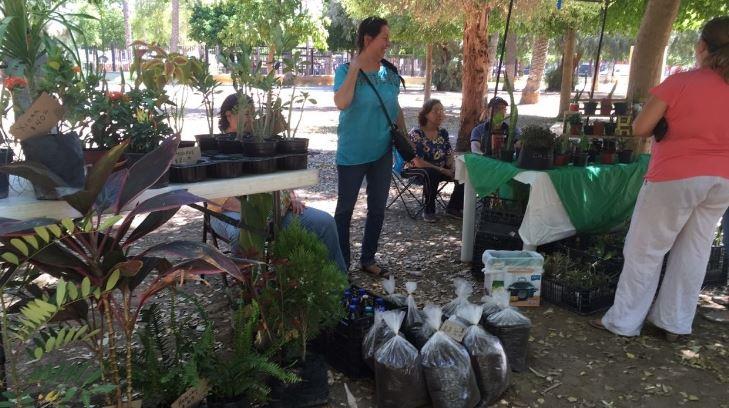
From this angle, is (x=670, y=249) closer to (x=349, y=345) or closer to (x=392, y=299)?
(x=392, y=299)

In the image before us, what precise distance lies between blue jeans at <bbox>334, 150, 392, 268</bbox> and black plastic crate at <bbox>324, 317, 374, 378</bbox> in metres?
1.18

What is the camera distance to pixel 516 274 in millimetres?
3641

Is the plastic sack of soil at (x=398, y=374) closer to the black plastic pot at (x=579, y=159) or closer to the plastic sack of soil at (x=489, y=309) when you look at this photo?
the plastic sack of soil at (x=489, y=309)

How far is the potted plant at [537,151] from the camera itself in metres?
3.96

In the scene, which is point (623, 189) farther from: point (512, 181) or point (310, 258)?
point (310, 258)

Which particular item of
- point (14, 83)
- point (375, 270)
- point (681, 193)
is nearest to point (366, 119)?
point (375, 270)

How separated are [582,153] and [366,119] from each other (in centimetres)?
166

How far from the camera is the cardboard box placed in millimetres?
3598

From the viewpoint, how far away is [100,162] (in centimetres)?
168

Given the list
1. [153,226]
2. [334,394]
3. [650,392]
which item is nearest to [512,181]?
[650,392]

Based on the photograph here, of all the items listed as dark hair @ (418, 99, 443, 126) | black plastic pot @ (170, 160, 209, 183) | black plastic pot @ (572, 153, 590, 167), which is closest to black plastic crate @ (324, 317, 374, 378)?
black plastic pot @ (170, 160, 209, 183)

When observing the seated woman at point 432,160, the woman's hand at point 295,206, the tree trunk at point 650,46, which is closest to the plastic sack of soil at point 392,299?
the woman's hand at point 295,206

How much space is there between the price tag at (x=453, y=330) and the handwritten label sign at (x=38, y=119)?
1.73 metres

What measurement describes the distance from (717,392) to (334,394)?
1.83 m
